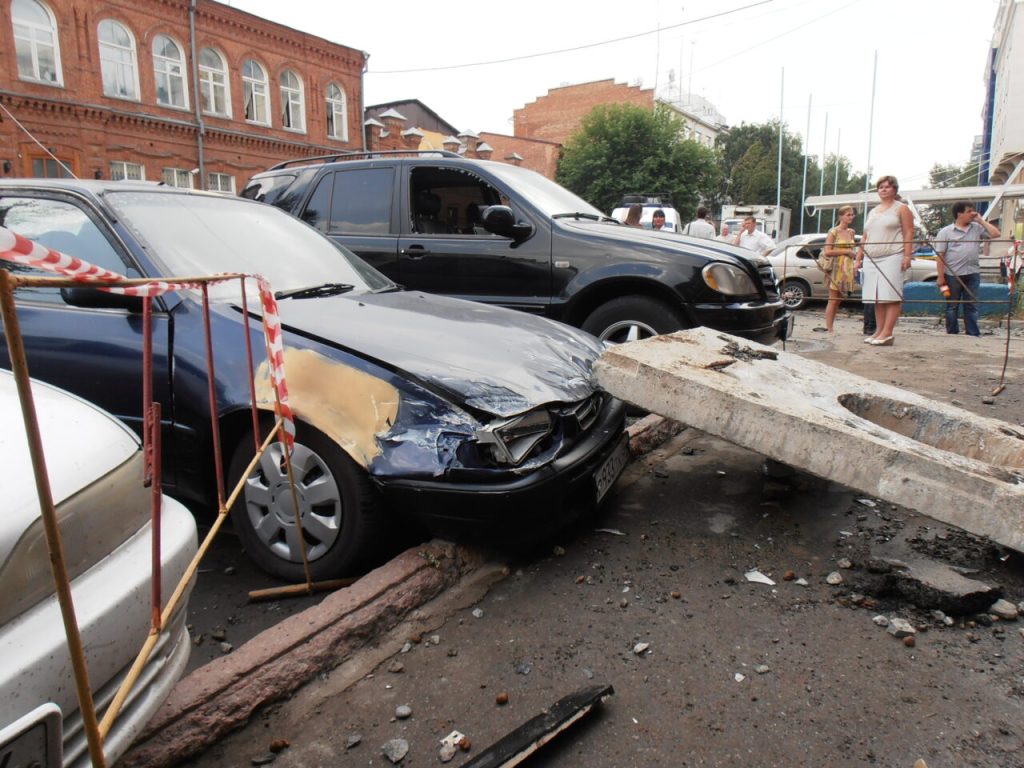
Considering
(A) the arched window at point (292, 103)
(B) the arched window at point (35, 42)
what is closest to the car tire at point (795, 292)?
(A) the arched window at point (292, 103)

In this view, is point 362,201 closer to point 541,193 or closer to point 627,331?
point 541,193

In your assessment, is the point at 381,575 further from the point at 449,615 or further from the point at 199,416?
the point at 199,416

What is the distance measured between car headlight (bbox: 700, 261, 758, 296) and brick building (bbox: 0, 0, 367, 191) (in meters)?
19.4

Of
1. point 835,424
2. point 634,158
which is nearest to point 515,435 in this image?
point 835,424

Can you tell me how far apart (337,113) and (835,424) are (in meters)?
28.9

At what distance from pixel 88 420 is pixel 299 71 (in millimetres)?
28402

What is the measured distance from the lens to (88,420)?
181cm

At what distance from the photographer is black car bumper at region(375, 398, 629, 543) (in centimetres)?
245

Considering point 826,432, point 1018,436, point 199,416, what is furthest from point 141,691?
point 1018,436

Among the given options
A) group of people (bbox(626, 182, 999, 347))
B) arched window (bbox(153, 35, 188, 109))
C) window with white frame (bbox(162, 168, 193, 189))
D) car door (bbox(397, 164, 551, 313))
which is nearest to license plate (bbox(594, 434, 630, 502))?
car door (bbox(397, 164, 551, 313))

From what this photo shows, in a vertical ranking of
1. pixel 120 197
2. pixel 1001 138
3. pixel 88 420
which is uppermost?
pixel 1001 138

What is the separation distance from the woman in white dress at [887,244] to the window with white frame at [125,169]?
69.6ft

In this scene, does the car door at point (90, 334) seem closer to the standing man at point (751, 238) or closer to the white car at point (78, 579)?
the white car at point (78, 579)

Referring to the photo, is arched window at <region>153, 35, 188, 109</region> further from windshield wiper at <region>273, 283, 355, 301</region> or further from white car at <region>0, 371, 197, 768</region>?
white car at <region>0, 371, 197, 768</region>
